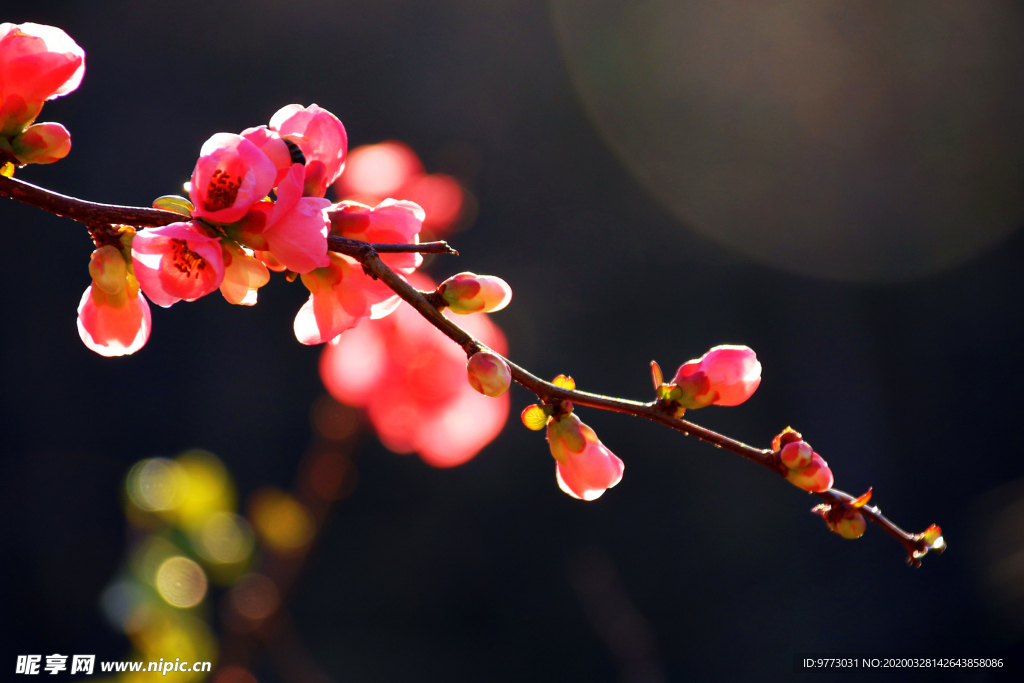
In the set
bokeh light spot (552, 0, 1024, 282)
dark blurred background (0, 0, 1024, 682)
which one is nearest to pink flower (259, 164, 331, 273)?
dark blurred background (0, 0, 1024, 682)

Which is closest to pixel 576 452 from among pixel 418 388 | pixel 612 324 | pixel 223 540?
pixel 418 388

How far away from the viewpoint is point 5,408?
1.97 meters

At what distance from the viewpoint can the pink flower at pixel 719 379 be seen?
41 centimetres

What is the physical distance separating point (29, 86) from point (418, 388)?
0.63m

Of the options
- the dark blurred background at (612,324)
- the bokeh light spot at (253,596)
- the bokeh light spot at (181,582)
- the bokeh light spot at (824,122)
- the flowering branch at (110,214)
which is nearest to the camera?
the flowering branch at (110,214)

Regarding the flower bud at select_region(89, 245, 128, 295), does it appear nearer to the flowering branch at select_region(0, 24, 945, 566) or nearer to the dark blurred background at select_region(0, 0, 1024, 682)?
the flowering branch at select_region(0, 24, 945, 566)

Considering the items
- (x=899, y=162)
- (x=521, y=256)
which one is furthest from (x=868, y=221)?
(x=521, y=256)

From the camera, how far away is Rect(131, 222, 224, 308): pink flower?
323 mm

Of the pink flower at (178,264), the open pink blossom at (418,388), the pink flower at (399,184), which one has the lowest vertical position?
the pink flower at (178,264)

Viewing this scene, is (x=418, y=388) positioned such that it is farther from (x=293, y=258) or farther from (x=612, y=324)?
(x=612, y=324)

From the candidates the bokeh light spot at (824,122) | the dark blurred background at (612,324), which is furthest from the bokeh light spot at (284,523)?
the bokeh light spot at (824,122)

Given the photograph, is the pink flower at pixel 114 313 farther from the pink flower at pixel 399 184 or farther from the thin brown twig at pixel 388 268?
the pink flower at pixel 399 184

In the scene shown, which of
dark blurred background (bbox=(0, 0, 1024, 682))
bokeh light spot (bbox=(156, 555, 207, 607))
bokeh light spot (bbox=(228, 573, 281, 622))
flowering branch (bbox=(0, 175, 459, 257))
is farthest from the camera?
dark blurred background (bbox=(0, 0, 1024, 682))

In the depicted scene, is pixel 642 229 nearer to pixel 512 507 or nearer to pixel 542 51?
pixel 542 51
